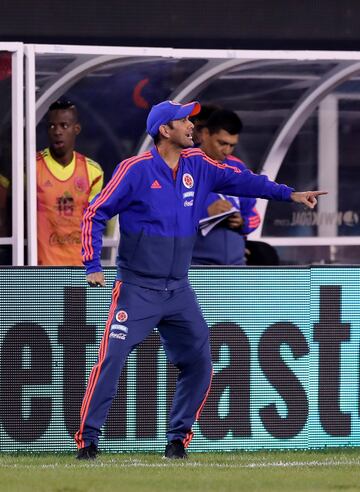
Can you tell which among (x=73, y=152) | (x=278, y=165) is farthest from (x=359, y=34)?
(x=73, y=152)

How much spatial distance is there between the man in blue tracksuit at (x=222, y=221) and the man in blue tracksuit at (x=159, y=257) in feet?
5.18

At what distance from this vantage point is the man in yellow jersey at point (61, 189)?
1120 cm

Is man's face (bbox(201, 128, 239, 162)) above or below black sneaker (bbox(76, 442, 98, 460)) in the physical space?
above

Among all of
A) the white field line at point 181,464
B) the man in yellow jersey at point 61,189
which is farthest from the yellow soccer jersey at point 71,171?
the white field line at point 181,464

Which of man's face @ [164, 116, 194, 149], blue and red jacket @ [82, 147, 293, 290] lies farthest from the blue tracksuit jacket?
man's face @ [164, 116, 194, 149]

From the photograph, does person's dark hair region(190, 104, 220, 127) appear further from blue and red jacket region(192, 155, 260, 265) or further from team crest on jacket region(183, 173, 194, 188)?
team crest on jacket region(183, 173, 194, 188)

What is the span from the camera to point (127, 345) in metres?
8.08

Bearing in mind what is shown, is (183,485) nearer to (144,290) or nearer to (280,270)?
(144,290)

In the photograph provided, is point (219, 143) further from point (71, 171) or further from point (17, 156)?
point (71, 171)

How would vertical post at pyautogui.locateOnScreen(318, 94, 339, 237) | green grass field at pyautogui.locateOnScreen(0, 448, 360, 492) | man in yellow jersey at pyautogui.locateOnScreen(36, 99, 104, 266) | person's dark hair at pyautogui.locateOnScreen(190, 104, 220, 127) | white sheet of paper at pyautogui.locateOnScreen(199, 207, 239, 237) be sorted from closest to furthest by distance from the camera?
green grass field at pyautogui.locateOnScreen(0, 448, 360, 492), white sheet of paper at pyautogui.locateOnScreen(199, 207, 239, 237), person's dark hair at pyautogui.locateOnScreen(190, 104, 220, 127), man in yellow jersey at pyautogui.locateOnScreen(36, 99, 104, 266), vertical post at pyautogui.locateOnScreen(318, 94, 339, 237)

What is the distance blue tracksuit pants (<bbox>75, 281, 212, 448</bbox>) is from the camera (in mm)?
8062

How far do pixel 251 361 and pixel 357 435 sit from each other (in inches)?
28.7

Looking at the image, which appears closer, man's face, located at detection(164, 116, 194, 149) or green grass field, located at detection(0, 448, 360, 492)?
green grass field, located at detection(0, 448, 360, 492)

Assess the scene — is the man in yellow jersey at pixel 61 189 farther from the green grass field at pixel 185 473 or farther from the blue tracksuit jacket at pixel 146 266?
the blue tracksuit jacket at pixel 146 266
